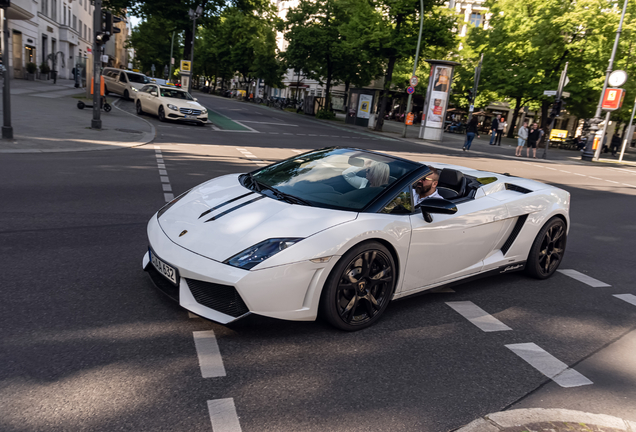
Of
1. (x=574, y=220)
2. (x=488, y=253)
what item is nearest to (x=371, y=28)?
(x=574, y=220)

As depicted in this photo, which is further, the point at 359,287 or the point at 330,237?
the point at 359,287

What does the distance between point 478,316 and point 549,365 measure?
798mm

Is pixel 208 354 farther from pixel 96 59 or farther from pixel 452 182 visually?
pixel 96 59

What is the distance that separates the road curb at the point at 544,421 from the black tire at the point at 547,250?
2498 mm

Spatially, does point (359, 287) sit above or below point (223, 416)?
above

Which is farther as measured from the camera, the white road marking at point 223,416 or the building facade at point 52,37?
the building facade at point 52,37

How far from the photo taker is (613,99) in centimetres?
2931

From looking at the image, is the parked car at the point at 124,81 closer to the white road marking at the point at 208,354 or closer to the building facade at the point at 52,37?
the building facade at the point at 52,37

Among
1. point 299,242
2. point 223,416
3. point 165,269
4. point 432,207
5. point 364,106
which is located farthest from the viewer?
point 364,106

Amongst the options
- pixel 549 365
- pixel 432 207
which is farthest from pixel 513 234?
pixel 549 365

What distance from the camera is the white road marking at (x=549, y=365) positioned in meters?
3.42

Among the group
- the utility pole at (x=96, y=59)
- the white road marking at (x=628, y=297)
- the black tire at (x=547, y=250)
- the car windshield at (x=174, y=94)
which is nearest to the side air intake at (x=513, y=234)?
the black tire at (x=547, y=250)

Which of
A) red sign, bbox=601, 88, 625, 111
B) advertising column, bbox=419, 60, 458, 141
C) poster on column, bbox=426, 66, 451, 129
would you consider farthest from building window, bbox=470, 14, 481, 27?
red sign, bbox=601, 88, 625, 111

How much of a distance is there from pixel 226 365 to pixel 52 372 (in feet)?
3.08
